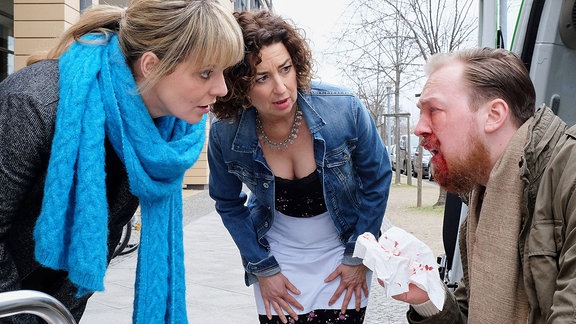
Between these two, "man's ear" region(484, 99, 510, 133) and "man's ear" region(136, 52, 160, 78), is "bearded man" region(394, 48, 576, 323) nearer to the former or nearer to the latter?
"man's ear" region(484, 99, 510, 133)

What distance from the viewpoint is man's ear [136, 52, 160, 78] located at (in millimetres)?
2090

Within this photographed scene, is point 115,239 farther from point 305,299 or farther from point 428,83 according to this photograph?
point 428,83

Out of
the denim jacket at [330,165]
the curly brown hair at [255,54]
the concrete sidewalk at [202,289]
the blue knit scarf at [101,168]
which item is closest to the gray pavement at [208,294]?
the concrete sidewalk at [202,289]

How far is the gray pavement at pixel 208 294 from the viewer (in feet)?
17.9

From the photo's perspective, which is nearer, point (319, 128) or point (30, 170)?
point (30, 170)

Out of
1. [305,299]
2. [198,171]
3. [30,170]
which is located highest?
[30,170]

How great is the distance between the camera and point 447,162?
2.12 metres

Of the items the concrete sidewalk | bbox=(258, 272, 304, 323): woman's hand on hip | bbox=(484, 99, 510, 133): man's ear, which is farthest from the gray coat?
the concrete sidewalk

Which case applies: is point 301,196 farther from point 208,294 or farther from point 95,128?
point 208,294

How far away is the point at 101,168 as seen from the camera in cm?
208

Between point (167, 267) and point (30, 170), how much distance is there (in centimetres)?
71

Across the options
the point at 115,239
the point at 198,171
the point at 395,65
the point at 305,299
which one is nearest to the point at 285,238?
the point at 305,299

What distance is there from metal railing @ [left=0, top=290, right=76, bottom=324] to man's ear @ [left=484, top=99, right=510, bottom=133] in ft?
4.36

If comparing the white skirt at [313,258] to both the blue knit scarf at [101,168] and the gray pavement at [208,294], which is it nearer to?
the blue knit scarf at [101,168]
